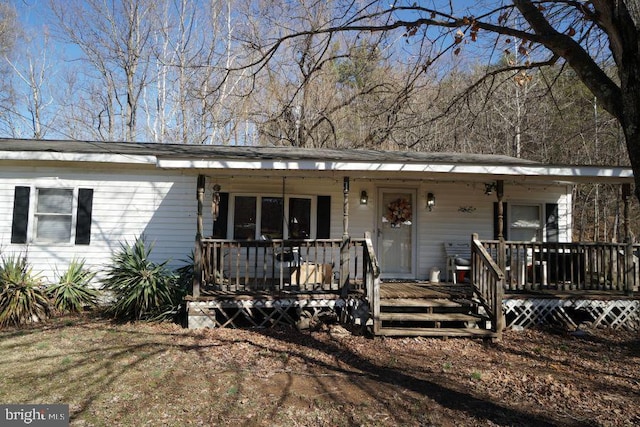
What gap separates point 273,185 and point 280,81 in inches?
389

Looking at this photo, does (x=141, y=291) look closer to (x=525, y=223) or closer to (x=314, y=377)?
(x=314, y=377)

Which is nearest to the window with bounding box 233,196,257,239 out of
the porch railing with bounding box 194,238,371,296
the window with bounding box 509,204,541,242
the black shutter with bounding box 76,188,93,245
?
the porch railing with bounding box 194,238,371,296

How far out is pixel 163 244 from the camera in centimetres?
870

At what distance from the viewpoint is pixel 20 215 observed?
8.41 metres

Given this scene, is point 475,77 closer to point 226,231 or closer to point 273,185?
point 273,185

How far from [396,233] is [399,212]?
1.81 feet

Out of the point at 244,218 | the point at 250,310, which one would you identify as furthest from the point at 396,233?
the point at 250,310

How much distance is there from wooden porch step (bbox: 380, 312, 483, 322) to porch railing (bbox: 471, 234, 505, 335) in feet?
0.94

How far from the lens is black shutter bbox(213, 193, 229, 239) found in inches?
349

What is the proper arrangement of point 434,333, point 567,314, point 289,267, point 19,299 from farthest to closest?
1. point 567,314
2. point 289,267
3. point 19,299
4. point 434,333

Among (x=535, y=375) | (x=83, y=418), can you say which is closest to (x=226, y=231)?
(x=83, y=418)

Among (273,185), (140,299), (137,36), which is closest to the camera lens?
(140,299)

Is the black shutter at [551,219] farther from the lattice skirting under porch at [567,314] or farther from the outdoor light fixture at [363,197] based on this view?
the outdoor light fixture at [363,197]

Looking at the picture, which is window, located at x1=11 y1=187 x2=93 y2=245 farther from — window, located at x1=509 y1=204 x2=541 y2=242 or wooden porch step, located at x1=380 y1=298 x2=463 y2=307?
window, located at x1=509 y1=204 x2=541 y2=242
